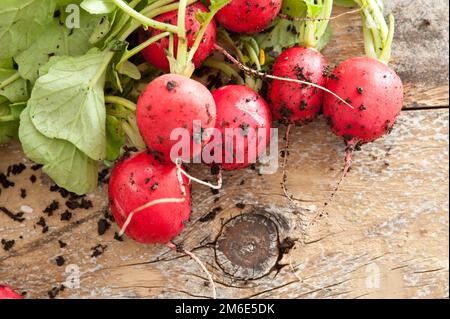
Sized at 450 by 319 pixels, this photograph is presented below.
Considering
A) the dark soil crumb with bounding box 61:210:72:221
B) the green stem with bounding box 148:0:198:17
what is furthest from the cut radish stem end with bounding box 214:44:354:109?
the dark soil crumb with bounding box 61:210:72:221

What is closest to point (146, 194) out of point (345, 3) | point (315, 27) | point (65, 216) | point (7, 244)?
point (65, 216)

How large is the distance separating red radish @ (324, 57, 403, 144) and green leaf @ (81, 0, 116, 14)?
16.2 inches

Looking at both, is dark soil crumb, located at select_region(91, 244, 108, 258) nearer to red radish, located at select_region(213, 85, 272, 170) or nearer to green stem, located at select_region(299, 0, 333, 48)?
red radish, located at select_region(213, 85, 272, 170)

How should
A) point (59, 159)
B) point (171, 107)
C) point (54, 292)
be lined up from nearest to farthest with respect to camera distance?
point (171, 107), point (59, 159), point (54, 292)

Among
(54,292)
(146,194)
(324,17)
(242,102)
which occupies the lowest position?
(54,292)

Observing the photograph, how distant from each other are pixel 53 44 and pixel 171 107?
29 centimetres

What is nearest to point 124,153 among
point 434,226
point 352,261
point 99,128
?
point 99,128

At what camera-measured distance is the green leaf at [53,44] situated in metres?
1.09

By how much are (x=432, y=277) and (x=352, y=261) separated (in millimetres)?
167

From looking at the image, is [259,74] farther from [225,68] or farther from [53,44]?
[53,44]

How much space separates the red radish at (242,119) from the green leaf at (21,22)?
0.33 meters

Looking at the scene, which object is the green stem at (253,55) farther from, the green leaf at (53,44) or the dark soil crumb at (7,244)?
the dark soil crumb at (7,244)

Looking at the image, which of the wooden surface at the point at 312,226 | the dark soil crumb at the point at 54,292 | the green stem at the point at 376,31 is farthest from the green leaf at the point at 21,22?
the green stem at the point at 376,31

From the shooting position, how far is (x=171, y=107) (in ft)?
3.18
